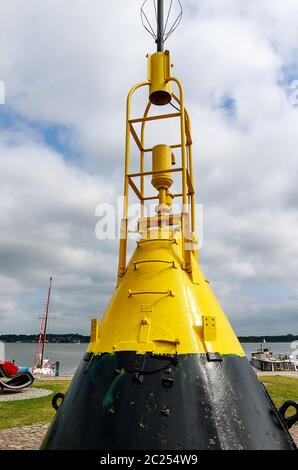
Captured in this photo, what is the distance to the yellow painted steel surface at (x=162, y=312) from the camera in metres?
3.47

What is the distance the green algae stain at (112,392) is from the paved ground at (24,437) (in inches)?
202

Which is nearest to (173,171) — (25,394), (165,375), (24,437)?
(165,375)

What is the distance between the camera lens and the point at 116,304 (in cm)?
402

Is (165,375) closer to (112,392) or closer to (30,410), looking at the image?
(112,392)

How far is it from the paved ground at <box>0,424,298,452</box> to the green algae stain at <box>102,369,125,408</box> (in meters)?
5.13

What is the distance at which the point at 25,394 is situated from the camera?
15.2m

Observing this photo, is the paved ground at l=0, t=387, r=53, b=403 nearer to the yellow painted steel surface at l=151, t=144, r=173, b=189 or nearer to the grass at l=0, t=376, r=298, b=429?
the grass at l=0, t=376, r=298, b=429

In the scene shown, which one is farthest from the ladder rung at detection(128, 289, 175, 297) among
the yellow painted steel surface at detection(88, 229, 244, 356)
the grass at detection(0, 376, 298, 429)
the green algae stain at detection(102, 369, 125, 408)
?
→ the grass at detection(0, 376, 298, 429)

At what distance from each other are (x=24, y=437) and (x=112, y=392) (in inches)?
245

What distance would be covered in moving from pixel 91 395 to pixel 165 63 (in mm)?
4118

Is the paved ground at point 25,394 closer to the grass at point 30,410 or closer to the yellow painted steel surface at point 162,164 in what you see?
the grass at point 30,410

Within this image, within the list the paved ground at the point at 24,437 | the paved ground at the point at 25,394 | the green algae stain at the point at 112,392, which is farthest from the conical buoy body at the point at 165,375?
the paved ground at the point at 25,394

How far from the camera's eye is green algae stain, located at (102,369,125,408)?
10.4 feet
